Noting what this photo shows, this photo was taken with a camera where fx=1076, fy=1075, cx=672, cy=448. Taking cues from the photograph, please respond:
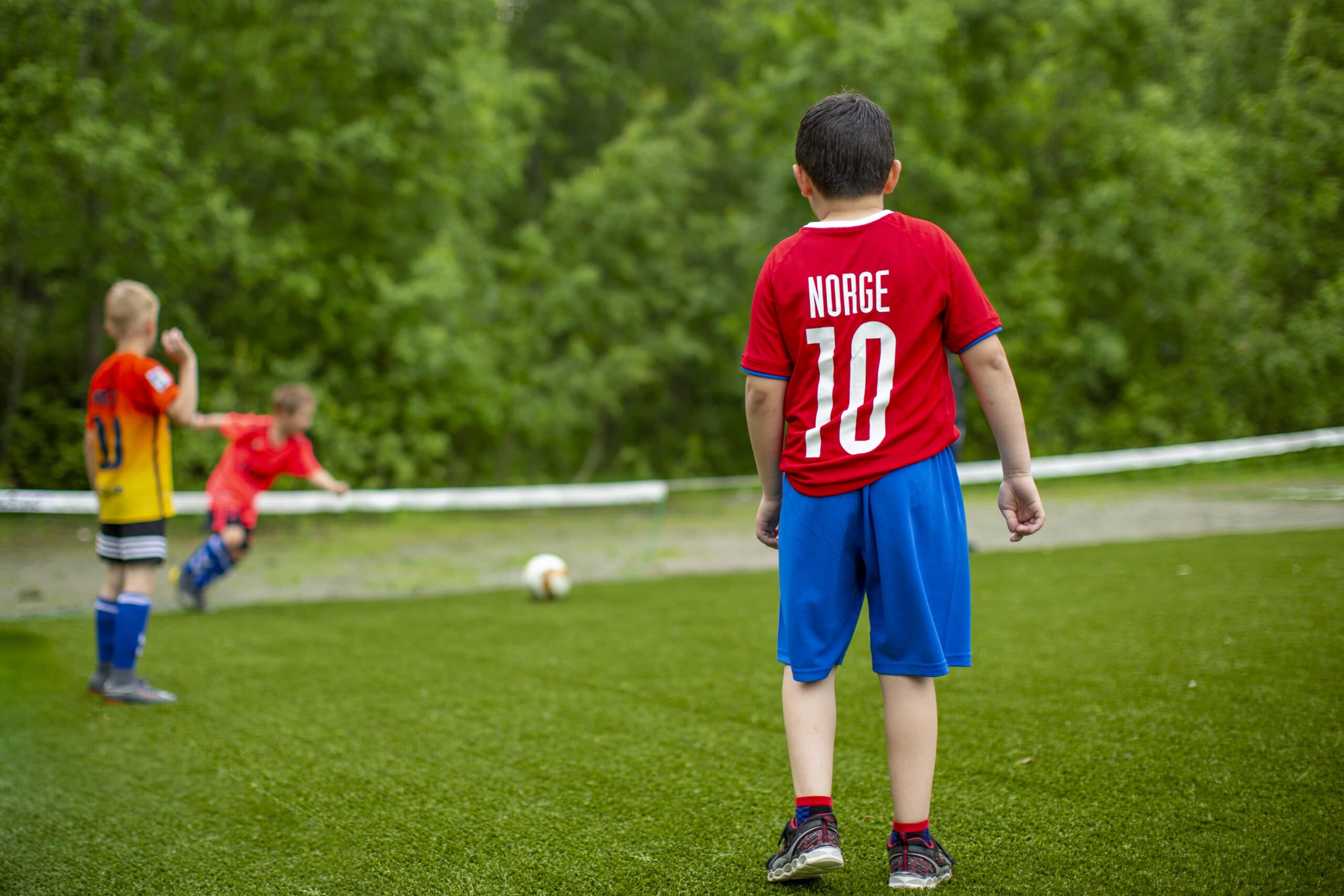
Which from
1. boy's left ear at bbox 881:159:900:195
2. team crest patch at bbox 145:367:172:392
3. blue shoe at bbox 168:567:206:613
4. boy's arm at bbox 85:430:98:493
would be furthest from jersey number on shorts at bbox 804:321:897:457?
blue shoe at bbox 168:567:206:613

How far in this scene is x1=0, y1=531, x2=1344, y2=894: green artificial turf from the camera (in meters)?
2.71

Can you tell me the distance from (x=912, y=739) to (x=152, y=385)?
3712 millimetres

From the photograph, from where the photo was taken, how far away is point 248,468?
741cm

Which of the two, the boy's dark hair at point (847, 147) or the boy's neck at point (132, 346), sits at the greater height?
the boy's dark hair at point (847, 147)

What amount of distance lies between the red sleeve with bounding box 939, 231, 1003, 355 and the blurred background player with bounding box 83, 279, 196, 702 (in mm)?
3552

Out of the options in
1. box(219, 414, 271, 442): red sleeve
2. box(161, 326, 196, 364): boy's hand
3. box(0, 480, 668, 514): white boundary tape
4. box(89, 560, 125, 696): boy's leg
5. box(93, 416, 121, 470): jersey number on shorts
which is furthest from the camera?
box(0, 480, 668, 514): white boundary tape

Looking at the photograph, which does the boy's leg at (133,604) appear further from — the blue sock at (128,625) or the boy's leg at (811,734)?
the boy's leg at (811,734)

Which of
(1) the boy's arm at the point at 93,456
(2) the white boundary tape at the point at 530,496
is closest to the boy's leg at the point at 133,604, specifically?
(1) the boy's arm at the point at 93,456

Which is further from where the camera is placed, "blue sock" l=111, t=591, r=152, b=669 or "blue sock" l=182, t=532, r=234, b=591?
"blue sock" l=182, t=532, r=234, b=591

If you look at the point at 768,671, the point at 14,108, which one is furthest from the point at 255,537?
the point at 768,671

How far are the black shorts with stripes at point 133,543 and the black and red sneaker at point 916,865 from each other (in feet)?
12.0

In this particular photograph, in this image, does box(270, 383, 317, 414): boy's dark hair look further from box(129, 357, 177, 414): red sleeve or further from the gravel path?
box(129, 357, 177, 414): red sleeve

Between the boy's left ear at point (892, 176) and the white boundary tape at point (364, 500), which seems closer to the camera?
the boy's left ear at point (892, 176)

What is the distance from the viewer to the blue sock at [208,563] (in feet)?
24.4
